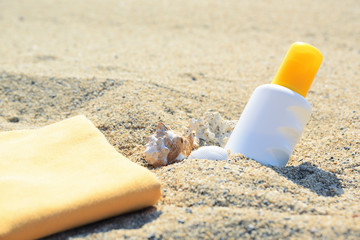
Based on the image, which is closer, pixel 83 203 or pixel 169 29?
pixel 83 203

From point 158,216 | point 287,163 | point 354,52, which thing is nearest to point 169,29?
point 354,52

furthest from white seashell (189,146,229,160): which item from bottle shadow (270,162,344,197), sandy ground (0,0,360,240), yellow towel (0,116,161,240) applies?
yellow towel (0,116,161,240)

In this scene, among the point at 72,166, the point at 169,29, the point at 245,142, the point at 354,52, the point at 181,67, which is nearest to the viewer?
the point at 72,166

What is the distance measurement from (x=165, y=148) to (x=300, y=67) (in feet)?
2.47

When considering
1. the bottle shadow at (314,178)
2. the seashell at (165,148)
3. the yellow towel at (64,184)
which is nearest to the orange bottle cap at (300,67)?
the bottle shadow at (314,178)

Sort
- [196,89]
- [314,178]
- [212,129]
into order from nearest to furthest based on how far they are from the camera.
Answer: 1. [314,178]
2. [212,129]
3. [196,89]

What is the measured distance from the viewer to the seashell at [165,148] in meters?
2.04

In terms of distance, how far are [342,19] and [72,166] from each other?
196 inches

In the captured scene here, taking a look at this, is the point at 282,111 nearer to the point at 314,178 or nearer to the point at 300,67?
the point at 300,67

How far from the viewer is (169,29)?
219 inches

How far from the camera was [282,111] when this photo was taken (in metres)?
1.98

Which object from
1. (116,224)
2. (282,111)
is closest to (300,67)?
(282,111)

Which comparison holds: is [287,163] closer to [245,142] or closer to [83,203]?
→ [245,142]

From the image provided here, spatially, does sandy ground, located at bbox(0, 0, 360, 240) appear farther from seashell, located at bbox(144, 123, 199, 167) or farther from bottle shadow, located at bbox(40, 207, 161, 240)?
seashell, located at bbox(144, 123, 199, 167)
